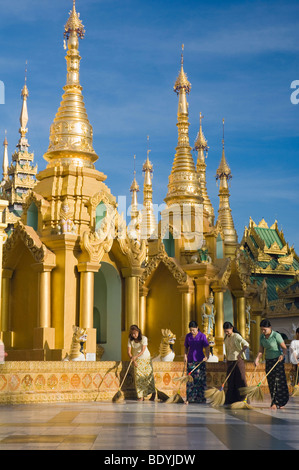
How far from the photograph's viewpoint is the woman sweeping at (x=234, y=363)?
13086mm

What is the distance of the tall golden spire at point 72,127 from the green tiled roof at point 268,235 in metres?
32.9

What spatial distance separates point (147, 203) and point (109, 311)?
1758 cm

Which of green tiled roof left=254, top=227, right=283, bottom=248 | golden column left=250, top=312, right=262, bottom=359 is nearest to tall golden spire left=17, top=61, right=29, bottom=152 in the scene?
green tiled roof left=254, top=227, right=283, bottom=248

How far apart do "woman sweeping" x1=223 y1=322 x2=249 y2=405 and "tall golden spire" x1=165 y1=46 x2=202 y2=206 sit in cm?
1493

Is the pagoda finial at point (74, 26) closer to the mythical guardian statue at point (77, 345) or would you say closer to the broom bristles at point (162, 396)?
the mythical guardian statue at point (77, 345)

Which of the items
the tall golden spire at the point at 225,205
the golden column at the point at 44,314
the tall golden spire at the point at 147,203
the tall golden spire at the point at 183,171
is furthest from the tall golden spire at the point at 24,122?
the golden column at the point at 44,314

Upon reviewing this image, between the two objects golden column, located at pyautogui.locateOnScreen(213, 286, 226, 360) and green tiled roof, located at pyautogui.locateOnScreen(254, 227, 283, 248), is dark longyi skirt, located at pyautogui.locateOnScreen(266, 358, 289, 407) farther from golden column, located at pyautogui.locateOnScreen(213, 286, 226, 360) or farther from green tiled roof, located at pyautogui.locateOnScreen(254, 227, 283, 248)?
green tiled roof, located at pyautogui.locateOnScreen(254, 227, 283, 248)

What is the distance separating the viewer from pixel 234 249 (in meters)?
34.2

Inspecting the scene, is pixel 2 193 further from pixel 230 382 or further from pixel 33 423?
pixel 33 423

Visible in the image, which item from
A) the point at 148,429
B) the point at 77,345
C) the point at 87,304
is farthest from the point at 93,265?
the point at 148,429

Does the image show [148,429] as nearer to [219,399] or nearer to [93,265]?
[219,399]

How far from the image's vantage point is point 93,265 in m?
19.9

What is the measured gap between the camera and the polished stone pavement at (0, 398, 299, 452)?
696 cm
